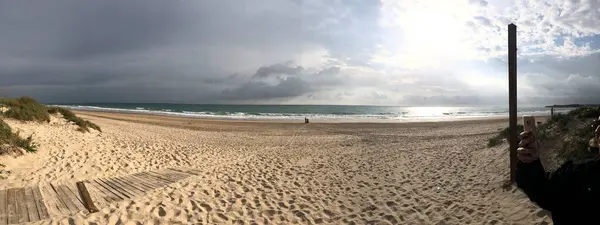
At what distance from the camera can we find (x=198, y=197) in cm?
723

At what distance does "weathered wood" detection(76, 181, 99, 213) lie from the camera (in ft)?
19.6

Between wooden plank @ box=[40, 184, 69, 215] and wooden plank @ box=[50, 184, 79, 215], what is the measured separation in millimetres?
55

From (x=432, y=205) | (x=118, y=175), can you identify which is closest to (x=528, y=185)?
(x=432, y=205)

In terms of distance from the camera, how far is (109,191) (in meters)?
7.23

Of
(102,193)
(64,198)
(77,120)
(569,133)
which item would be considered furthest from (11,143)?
(569,133)

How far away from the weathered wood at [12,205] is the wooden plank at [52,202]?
45 centimetres

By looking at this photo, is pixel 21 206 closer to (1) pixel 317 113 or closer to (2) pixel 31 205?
(2) pixel 31 205

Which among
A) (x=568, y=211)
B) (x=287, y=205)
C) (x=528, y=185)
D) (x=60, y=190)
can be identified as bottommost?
(x=287, y=205)

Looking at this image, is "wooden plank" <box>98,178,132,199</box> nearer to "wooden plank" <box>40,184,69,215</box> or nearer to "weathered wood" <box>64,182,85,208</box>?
"weathered wood" <box>64,182,85,208</box>

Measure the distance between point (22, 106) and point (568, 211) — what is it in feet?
66.6

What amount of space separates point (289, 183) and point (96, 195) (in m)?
4.76

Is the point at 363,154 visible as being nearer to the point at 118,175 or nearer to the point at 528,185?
the point at 118,175

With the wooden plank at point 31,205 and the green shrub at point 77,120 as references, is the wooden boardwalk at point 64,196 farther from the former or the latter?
the green shrub at point 77,120

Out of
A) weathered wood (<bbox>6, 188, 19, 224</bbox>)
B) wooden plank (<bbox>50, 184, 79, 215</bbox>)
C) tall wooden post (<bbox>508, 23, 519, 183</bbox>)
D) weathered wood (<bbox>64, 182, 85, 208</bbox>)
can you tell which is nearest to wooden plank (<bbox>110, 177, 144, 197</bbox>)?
weathered wood (<bbox>64, 182, 85, 208</bbox>)
